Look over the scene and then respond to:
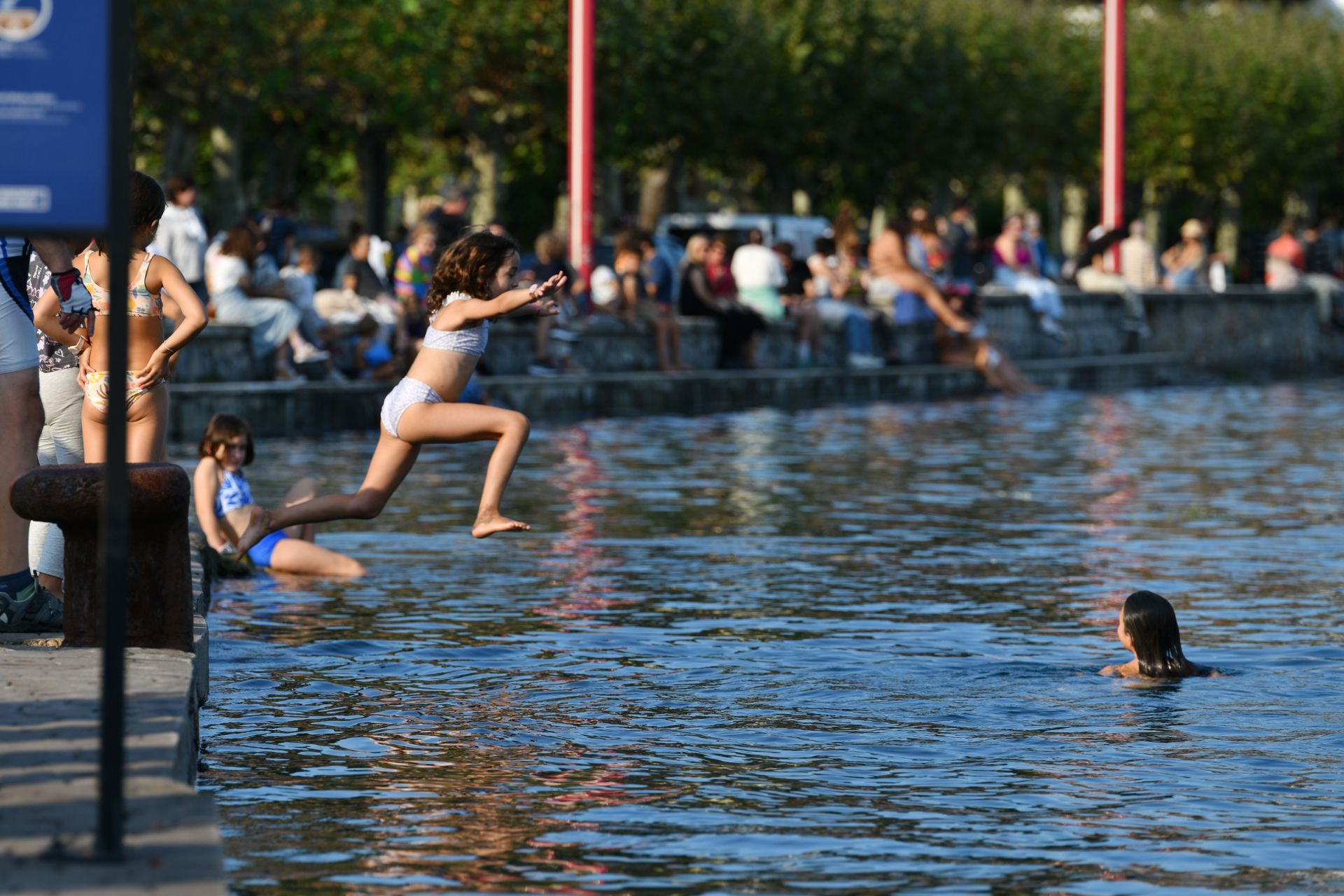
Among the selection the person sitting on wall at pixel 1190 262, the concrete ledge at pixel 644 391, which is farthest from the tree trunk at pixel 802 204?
the concrete ledge at pixel 644 391

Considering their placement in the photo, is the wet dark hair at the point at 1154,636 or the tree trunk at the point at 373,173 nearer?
the wet dark hair at the point at 1154,636

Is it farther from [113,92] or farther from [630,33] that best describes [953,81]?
→ [113,92]

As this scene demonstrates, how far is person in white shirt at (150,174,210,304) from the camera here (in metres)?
18.4

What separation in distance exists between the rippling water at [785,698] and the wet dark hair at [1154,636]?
5.8 inches

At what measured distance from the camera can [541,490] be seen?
53.4 feet

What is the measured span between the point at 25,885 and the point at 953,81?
54.2 meters

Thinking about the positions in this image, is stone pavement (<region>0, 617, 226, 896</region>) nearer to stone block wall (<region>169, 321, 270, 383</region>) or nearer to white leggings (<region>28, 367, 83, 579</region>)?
white leggings (<region>28, 367, 83, 579</region>)

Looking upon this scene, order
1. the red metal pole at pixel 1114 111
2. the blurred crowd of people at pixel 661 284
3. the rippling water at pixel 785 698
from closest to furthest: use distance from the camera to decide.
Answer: the rippling water at pixel 785 698 < the blurred crowd of people at pixel 661 284 < the red metal pole at pixel 1114 111

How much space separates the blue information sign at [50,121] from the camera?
5.27 metres

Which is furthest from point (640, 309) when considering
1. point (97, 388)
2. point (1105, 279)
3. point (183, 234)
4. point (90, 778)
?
point (90, 778)

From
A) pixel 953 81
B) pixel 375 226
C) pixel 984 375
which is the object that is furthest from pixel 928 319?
pixel 953 81

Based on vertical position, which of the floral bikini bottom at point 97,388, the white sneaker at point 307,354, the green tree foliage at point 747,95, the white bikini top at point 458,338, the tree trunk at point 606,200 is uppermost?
the green tree foliage at point 747,95

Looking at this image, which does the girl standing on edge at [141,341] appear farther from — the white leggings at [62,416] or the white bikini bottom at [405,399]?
the white bikini bottom at [405,399]

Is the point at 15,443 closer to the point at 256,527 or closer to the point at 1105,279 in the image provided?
the point at 256,527
